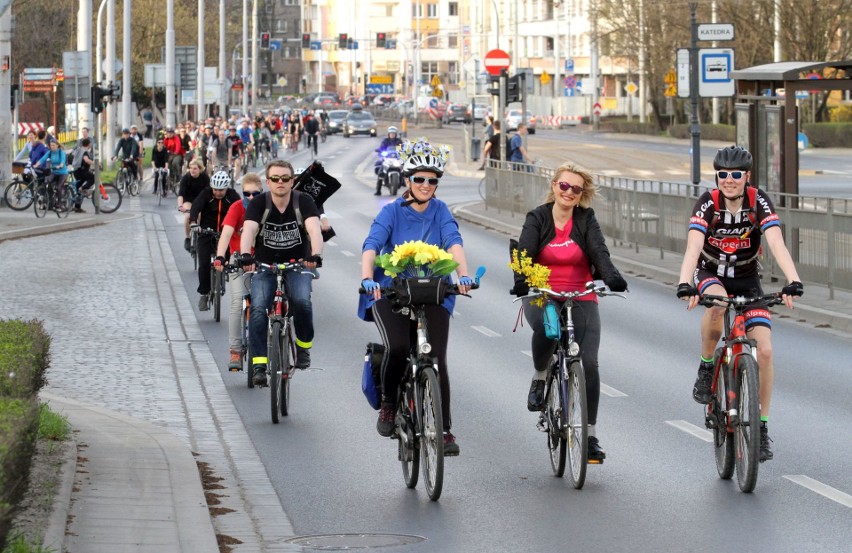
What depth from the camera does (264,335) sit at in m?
11.5

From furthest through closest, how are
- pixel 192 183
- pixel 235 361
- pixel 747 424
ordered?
→ 1. pixel 192 183
2. pixel 235 361
3. pixel 747 424

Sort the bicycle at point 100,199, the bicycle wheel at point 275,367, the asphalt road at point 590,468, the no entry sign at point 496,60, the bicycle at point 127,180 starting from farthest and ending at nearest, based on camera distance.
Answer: the bicycle at point 127,180
the no entry sign at point 496,60
the bicycle at point 100,199
the bicycle wheel at point 275,367
the asphalt road at point 590,468

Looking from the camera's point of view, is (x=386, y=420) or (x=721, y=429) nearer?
(x=721, y=429)

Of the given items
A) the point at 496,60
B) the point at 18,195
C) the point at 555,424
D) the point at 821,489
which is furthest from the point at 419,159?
the point at 496,60

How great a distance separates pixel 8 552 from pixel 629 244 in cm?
2006

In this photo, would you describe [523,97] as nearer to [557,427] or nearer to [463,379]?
[463,379]

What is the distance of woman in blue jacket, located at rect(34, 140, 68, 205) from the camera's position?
1345 inches

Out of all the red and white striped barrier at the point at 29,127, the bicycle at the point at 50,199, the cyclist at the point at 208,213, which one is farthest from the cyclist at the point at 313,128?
the cyclist at the point at 208,213

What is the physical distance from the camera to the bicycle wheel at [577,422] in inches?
324

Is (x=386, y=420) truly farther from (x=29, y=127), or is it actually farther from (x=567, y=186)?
(x=29, y=127)

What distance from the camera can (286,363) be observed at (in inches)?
437

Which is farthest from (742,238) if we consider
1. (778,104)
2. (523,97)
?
(523,97)

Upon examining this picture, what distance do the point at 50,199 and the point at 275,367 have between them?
24.4 meters

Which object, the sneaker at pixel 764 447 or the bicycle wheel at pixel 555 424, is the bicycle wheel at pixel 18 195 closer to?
the bicycle wheel at pixel 555 424
